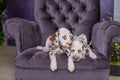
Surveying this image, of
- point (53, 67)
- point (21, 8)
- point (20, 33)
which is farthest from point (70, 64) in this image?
point (21, 8)

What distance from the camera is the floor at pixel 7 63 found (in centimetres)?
279

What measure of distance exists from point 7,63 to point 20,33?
4.21ft

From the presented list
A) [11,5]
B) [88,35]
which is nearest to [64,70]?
[88,35]

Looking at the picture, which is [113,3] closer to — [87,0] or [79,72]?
[87,0]

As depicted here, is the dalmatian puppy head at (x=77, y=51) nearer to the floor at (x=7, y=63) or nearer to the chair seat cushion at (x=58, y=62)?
the chair seat cushion at (x=58, y=62)

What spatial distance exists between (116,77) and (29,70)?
117 cm

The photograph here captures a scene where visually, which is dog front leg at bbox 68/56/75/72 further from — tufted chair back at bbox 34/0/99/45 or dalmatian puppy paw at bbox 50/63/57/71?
tufted chair back at bbox 34/0/99/45

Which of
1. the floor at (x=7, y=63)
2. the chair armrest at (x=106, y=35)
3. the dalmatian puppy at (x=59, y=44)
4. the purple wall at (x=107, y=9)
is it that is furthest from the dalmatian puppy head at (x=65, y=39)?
the purple wall at (x=107, y=9)

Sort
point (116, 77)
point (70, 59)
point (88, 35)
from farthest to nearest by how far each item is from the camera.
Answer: point (116, 77) < point (88, 35) < point (70, 59)

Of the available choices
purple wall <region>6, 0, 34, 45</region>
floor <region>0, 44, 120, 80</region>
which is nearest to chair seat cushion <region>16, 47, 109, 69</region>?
floor <region>0, 44, 120, 80</region>

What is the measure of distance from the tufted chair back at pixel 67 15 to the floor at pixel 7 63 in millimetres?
651

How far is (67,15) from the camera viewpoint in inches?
99.1

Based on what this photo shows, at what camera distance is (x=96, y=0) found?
7.97ft

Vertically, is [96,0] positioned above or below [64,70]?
above
